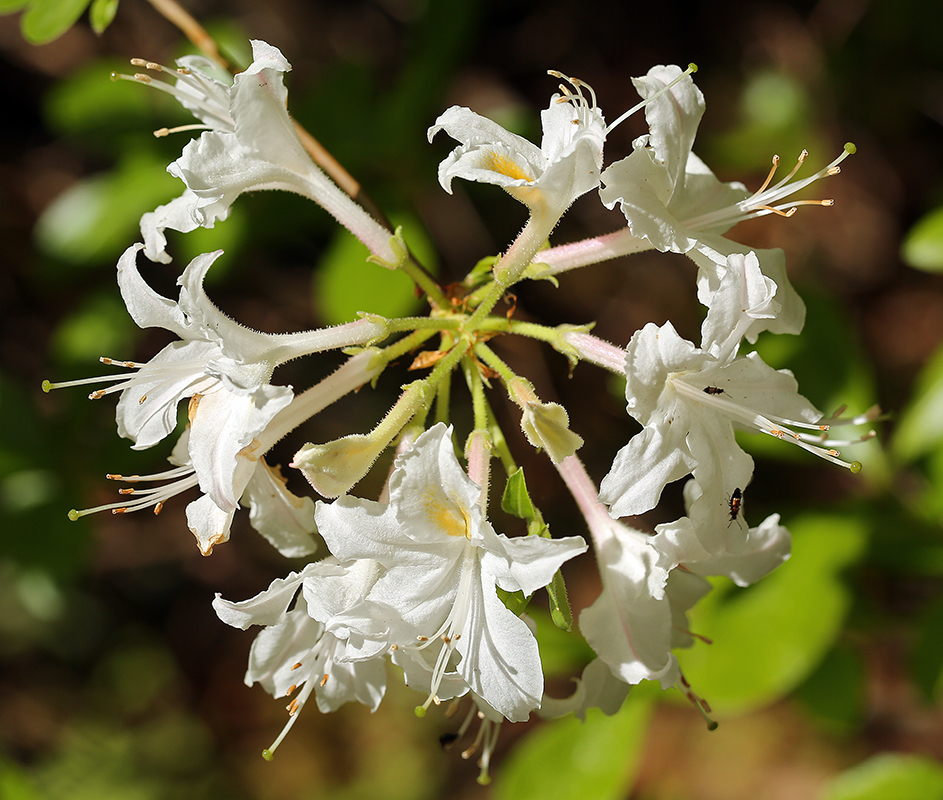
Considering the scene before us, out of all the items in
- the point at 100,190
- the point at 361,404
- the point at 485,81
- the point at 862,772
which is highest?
the point at 100,190

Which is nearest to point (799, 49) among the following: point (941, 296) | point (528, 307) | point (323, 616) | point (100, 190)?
point (941, 296)

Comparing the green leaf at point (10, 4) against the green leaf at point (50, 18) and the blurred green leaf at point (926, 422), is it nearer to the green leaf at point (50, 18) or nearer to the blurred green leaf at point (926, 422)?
the green leaf at point (50, 18)

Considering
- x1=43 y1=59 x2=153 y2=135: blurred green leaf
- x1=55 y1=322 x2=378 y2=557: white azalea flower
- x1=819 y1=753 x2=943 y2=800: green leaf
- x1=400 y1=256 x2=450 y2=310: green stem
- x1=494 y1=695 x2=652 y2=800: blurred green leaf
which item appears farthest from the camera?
x1=43 y1=59 x2=153 y2=135: blurred green leaf

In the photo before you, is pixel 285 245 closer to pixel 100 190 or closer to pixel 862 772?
pixel 100 190

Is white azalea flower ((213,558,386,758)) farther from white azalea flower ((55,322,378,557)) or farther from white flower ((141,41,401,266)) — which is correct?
white flower ((141,41,401,266))

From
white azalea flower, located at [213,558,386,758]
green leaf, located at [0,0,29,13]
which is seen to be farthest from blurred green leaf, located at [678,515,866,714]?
green leaf, located at [0,0,29,13]

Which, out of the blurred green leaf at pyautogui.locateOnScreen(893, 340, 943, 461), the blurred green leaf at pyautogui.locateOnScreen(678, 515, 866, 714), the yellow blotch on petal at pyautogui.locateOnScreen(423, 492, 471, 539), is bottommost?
the blurred green leaf at pyautogui.locateOnScreen(678, 515, 866, 714)

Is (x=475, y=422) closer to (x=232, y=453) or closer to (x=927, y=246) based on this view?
(x=232, y=453)
